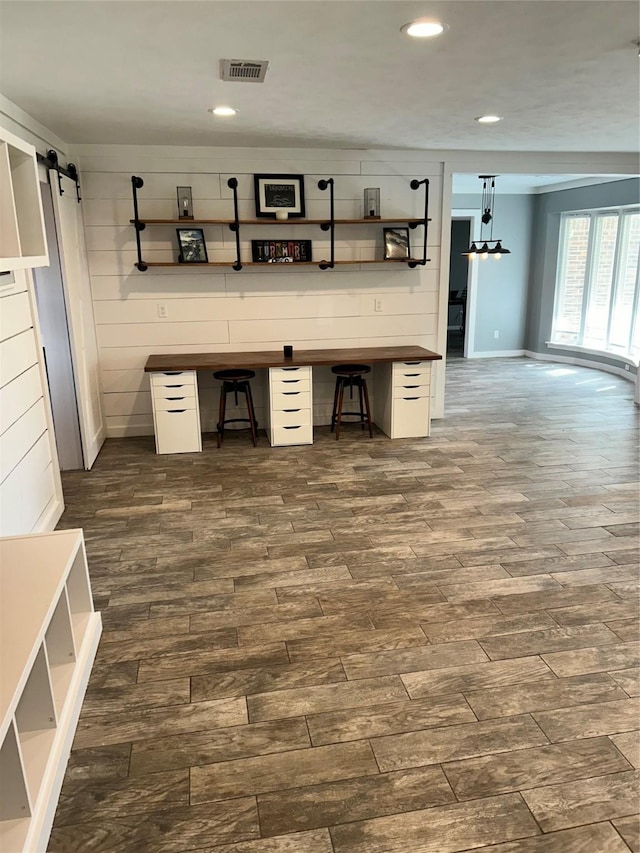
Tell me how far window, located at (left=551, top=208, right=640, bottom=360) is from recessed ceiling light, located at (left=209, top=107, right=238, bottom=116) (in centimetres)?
567

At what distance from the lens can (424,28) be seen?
8.04ft

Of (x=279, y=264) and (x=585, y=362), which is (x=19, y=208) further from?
(x=585, y=362)

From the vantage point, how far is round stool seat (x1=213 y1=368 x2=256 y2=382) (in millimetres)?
5000

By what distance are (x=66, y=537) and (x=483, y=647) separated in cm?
172

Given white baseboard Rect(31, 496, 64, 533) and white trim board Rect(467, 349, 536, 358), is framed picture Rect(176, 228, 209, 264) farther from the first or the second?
white trim board Rect(467, 349, 536, 358)

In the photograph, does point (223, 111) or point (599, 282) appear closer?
point (223, 111)

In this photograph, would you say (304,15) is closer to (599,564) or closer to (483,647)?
(483,647)

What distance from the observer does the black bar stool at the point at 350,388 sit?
207 inches

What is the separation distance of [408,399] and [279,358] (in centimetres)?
116

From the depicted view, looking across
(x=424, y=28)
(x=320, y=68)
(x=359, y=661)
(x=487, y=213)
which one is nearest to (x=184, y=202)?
(x=320, y=68)

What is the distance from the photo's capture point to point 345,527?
3.63 meters

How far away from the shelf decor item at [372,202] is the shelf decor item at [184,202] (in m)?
1.48

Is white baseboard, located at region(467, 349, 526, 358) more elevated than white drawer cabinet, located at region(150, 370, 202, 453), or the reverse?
white drawer cabinet, located at region(150, 370, 202, 453)

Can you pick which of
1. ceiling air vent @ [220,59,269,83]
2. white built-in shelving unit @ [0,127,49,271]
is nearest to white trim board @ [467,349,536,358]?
ceiling air vent @ [220,59,269,83]
